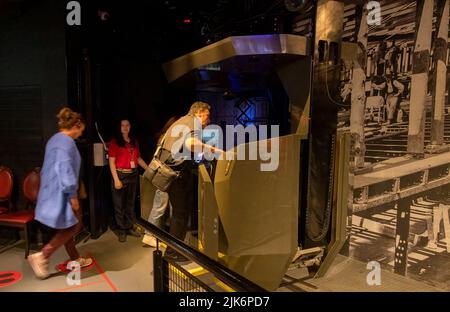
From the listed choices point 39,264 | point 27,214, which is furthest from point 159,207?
point 27,214

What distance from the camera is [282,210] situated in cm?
278

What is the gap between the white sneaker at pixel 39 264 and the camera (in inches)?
117

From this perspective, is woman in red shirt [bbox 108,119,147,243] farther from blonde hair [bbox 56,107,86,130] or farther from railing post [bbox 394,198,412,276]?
railing post [bbox 394,198,412,276]

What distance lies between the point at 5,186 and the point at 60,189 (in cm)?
156

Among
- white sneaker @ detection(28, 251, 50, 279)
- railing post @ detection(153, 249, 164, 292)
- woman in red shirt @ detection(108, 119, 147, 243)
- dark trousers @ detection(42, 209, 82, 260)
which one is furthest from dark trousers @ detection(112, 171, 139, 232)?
railing post @ detection(153, 249, 164, 292)

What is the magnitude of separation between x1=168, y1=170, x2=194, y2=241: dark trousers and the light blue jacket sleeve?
89 cm

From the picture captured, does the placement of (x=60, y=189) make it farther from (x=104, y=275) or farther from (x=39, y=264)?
(x=104, y=275)

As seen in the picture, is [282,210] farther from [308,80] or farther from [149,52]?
[149,52]

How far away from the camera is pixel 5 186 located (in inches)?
154

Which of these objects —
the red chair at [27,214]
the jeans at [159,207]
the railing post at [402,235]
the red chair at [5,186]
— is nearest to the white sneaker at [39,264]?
the red chair at [27,214]

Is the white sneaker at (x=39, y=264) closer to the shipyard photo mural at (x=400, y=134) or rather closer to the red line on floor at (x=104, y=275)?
the red line on floor at (x=104, y=275)

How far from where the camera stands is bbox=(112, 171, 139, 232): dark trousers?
4148 millimetres

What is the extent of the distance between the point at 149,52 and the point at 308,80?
2.73m
